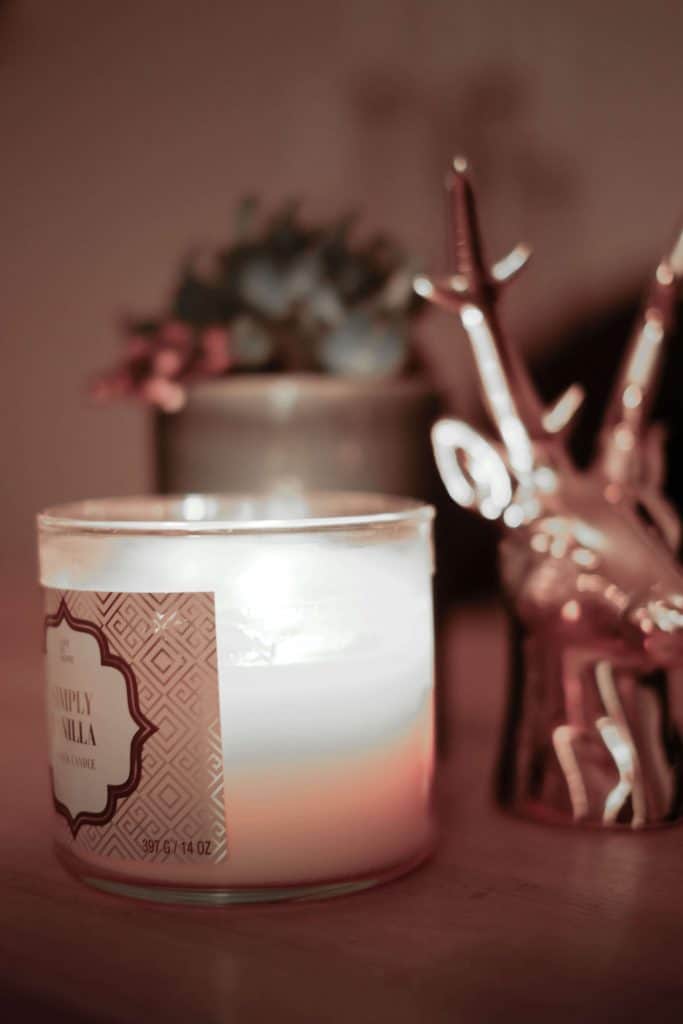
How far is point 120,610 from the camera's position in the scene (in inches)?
14.8

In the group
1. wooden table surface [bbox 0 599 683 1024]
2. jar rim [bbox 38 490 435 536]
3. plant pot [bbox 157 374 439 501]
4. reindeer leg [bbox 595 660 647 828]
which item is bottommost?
wooden table surface [bbox 0 599 683 1024]

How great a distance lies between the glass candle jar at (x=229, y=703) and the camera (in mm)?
372

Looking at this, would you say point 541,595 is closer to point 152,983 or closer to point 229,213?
point 152,983

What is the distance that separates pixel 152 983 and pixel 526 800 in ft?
0.60

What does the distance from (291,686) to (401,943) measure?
0.08m

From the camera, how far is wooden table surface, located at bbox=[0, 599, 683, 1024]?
1.03ft

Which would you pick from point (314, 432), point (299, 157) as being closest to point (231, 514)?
point (314, 432)

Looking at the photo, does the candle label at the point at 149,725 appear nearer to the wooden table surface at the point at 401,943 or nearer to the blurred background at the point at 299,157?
the wooden table surface at the point at 401,943

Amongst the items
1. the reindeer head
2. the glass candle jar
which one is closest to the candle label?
the glass candle jar

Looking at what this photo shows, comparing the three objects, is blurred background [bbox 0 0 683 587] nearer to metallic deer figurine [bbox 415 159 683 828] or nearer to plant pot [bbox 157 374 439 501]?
plant pot [bbox 157 374 439 501]

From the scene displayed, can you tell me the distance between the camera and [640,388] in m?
0.47

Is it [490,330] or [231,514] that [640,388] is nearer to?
[490,330]

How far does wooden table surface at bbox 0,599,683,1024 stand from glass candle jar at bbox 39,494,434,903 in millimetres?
16

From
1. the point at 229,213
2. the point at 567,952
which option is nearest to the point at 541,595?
the point at 567,952
